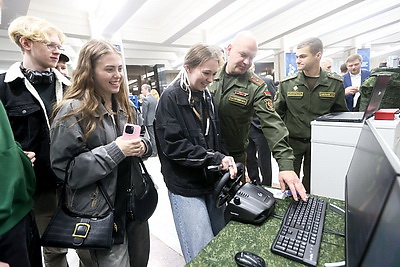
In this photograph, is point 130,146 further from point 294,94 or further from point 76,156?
point 294,94

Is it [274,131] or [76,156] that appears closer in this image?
[76,156]

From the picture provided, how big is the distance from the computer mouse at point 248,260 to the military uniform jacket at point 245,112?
56 centimetres

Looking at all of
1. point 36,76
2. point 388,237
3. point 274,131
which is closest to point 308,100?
point 274,131

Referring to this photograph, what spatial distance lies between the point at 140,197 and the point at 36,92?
30.0 inches

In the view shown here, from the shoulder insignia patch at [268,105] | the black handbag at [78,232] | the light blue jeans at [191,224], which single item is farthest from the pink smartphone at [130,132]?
the shoulder insignia patch at [268,105]

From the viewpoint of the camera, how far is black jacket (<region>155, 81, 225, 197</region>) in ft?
3.46

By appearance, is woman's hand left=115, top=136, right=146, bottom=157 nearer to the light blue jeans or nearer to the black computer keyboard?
the light blue jeans

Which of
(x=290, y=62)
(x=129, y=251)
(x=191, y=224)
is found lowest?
(x=129, y=251)

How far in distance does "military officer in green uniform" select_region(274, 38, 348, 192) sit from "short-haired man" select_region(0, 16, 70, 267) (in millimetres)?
1749

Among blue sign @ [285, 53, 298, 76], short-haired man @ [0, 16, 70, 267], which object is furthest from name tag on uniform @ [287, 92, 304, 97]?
blue sign @ [285, 53, 298, 76]

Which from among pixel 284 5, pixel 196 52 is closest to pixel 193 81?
pixel 196 52

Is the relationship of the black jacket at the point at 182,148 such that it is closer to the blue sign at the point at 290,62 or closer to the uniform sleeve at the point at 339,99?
the uniform sleeve at the point at 339,99

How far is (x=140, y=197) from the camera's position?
111 cm

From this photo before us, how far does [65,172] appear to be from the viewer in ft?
3.01
